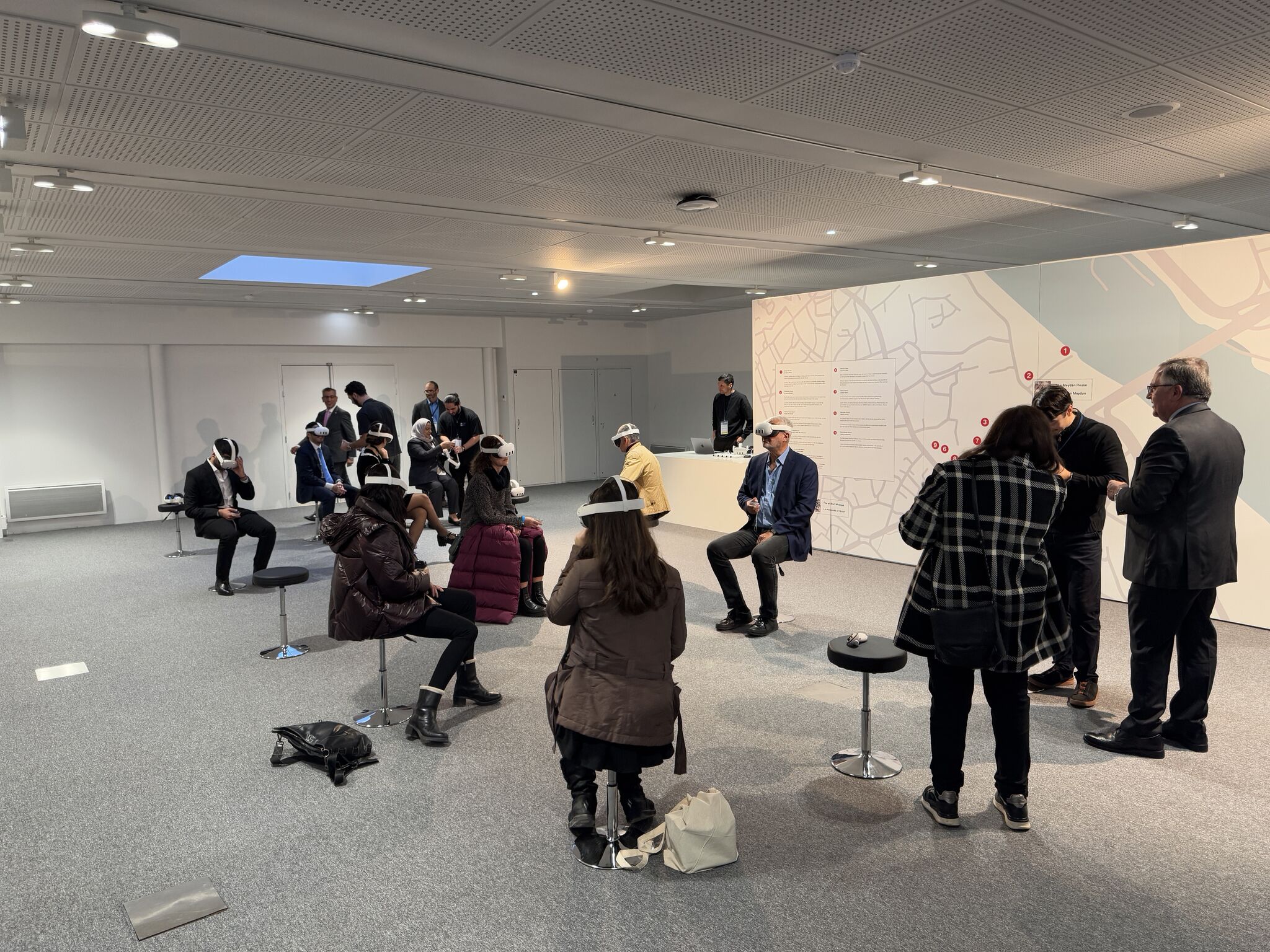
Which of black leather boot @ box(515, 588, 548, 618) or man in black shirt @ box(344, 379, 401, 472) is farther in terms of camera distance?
man in black shirt @ box(344, 379, 401, 472)

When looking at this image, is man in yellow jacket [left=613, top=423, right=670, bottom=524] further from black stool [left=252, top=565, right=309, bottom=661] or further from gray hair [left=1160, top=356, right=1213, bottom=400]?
gray hair [left=1160, top=356, right=1213, bottom=400]

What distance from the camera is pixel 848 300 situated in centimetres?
809

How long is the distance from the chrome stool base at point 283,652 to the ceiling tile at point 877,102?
169 inches

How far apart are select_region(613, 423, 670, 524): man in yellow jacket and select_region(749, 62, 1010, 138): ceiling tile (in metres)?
2.98

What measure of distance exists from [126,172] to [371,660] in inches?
123

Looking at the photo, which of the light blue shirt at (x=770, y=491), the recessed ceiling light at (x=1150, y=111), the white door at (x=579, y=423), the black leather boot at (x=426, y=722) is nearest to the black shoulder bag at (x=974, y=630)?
the recessed ceiling light at (x=1150, y=111)

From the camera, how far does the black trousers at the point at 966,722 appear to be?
10.5 ft

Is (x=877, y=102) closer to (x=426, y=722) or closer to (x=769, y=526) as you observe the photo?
(x=769, y=526)

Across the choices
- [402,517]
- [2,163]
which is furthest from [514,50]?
[2,163]

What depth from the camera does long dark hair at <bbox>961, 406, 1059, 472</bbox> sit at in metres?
3.04

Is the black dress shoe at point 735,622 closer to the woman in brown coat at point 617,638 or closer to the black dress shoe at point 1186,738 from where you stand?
the black dress shoe at point 1186,738

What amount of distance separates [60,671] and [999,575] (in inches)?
216

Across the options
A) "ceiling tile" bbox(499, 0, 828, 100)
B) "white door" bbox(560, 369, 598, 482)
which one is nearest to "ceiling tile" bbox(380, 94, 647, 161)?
"ceiling tile" bbox(499, 0, 828, 100)

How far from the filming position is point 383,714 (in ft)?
14.5
